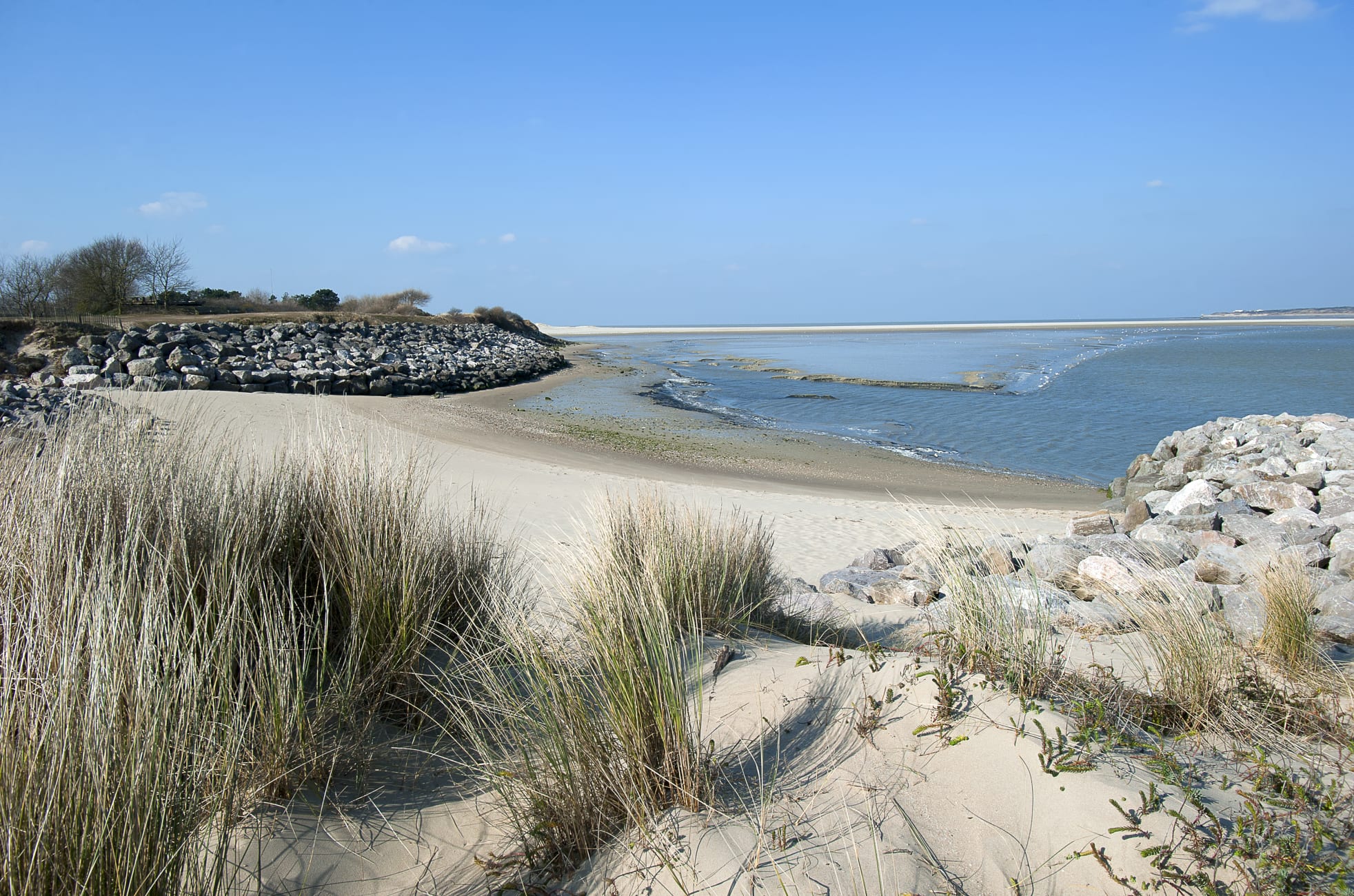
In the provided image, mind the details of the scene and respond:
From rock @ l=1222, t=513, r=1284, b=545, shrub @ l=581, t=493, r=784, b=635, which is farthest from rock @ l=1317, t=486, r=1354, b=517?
shrub @ l=581, t=493, r=784, b=635

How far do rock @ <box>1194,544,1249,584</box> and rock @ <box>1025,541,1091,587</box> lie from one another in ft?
2.64

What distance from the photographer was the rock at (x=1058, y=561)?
6.34 metres

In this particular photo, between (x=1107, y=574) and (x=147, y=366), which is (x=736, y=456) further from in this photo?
(x=147, y=366)

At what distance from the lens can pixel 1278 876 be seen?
6.92ft

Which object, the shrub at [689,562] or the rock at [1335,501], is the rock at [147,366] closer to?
the shrub at [689,562]

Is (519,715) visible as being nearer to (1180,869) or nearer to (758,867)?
(758,867)

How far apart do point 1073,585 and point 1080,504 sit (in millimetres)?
9238

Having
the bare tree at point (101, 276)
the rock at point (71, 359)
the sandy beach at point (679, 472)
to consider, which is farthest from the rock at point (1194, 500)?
the bare tree at point (101, 276)

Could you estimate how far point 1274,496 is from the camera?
26.7 ft

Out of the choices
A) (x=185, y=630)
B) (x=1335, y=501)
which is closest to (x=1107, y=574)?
(x=1335, y=501)

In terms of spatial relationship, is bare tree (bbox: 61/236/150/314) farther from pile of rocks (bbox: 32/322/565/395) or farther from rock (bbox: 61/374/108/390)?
rock (bbox: 61/374/108/390)

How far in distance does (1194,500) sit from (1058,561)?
319 centimetres

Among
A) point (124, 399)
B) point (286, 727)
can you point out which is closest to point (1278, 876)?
point (286, 727)

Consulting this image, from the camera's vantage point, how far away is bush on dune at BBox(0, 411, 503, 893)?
1.93m
